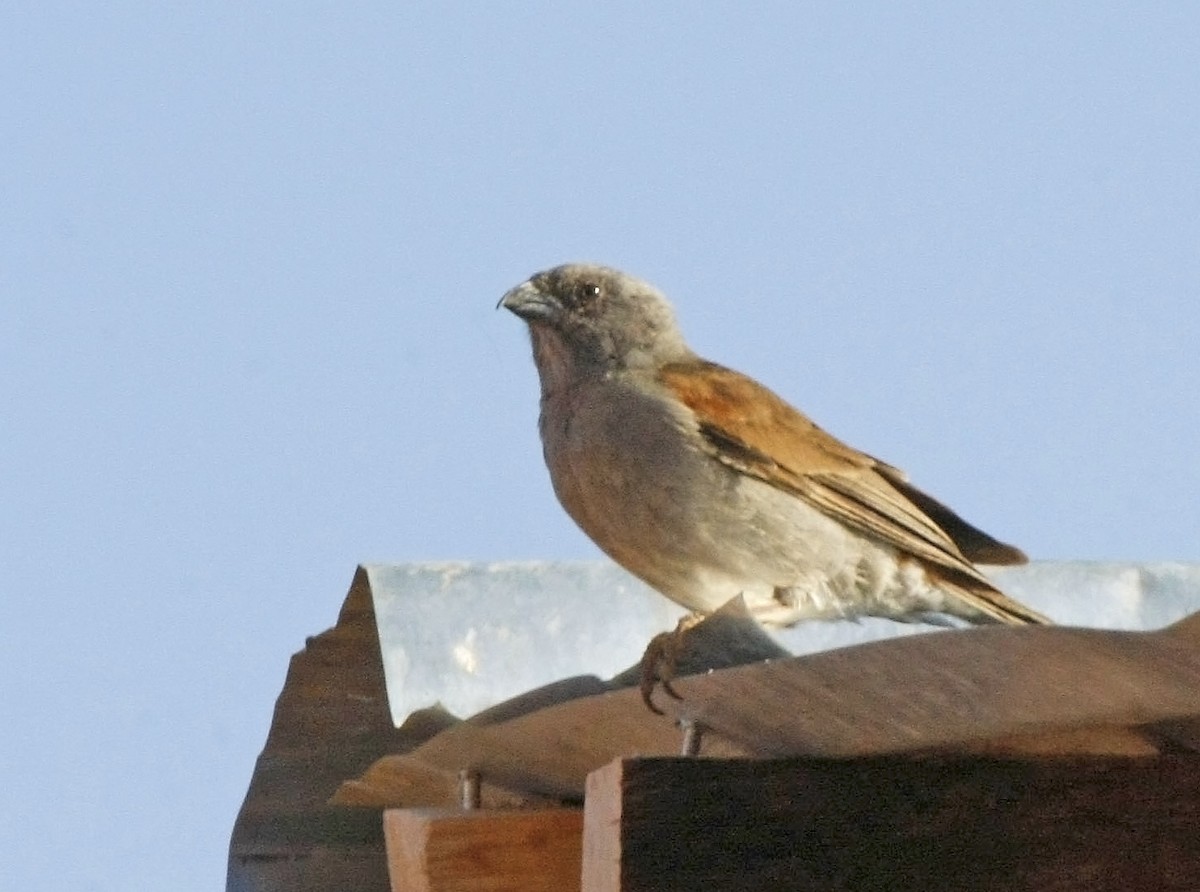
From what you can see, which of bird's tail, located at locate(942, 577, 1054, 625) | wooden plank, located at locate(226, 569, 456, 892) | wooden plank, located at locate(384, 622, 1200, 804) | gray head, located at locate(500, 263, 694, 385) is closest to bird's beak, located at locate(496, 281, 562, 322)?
gray head, located at locate(500, 263, 694, 385)

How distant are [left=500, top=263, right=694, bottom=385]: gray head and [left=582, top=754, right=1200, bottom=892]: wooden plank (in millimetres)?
3016

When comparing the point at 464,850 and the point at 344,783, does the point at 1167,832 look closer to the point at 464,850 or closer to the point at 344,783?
the point at 464,850

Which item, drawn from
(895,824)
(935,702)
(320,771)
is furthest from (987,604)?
(935,702)

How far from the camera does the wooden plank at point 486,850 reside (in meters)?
3.23

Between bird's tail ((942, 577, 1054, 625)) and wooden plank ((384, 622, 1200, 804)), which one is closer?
wooden plank ((384, 622, 1200, 804))

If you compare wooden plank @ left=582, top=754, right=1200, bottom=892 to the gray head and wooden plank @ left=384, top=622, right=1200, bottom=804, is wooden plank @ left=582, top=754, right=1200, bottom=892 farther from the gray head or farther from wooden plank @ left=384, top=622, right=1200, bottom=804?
the gray head

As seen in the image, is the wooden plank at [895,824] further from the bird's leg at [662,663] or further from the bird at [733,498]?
the bird at [733,498]

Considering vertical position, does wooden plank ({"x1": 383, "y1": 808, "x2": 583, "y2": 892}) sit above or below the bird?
below

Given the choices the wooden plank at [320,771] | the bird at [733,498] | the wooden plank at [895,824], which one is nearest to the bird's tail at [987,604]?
the bird at [733,498]

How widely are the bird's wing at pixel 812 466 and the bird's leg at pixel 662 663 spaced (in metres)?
1.84

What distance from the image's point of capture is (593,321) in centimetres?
582

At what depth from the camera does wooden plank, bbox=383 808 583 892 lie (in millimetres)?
3230

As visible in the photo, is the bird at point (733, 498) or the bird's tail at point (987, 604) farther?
the bird at point (733, 498)

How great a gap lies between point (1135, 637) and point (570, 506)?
3.19 metres
